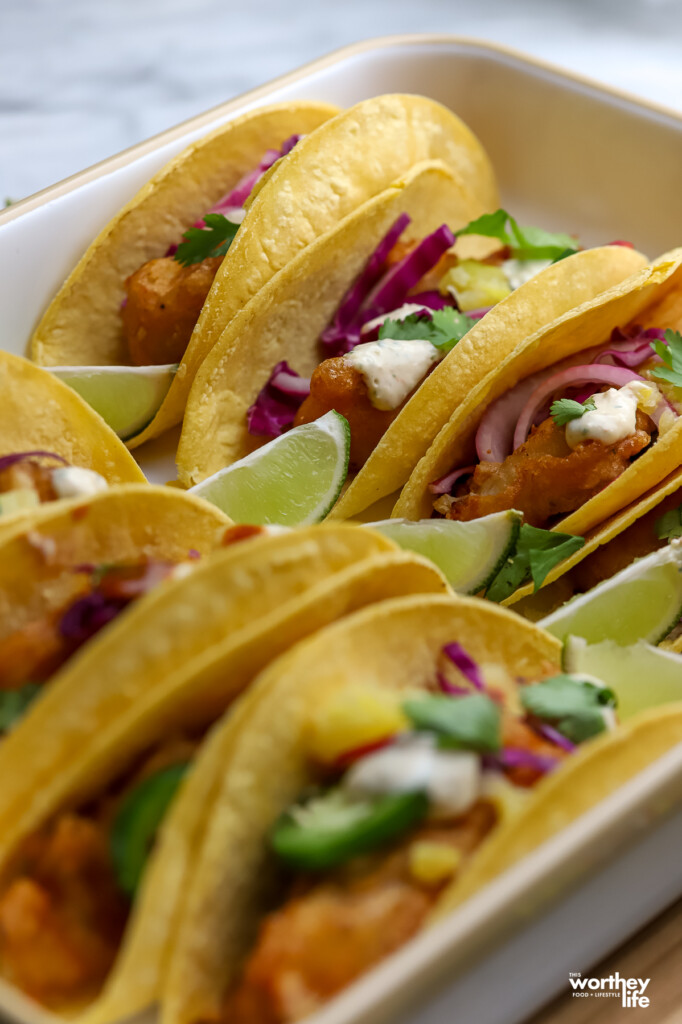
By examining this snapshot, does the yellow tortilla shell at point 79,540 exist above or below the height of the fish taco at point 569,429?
above

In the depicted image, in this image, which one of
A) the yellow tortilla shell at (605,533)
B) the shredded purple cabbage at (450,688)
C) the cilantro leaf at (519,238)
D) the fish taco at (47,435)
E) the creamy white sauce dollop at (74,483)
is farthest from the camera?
the cilantro leaf at (519,238)

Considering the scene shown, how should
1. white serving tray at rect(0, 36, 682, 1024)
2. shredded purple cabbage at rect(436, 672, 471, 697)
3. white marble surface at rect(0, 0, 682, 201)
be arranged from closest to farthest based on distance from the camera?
1. white serving tray at rect(0, 36, 682, 1024)
2. shredded purple cabbage at rect(436, 672, 471, 697)
3. white marble surface at rect(0, 0, 682, 201)

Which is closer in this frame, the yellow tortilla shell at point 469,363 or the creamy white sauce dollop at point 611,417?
the creamy white sauce dollop at point 611,417

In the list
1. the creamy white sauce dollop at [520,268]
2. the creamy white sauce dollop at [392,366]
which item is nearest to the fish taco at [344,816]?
Result: the creamy white sauce dollop at [392,366]

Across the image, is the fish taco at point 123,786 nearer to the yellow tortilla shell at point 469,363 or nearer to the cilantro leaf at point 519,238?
the yellow tortilla shell at point 469,363

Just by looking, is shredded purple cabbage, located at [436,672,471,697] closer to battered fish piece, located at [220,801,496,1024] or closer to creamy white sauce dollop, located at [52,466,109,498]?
battered fish piece, located at [220,801,496,1024]

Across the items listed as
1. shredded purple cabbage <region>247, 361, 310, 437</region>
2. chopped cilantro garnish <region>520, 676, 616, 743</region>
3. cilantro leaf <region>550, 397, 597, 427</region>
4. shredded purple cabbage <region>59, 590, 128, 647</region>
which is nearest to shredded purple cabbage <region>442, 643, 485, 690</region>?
chopped cilantro garnish <region>520, 676, 616, 743</region>
